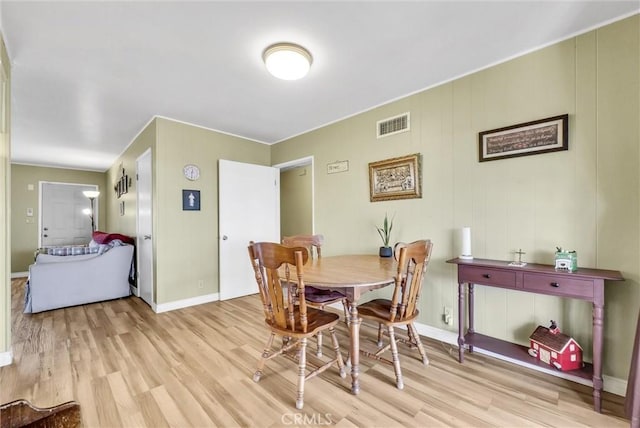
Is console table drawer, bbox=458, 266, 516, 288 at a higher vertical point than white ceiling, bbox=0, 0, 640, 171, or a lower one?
lower

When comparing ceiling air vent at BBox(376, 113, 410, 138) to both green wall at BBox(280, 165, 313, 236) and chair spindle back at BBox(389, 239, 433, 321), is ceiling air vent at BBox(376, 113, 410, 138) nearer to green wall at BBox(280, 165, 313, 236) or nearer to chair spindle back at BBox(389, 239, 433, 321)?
chair spindle back at BBox(389, 239, 433, 321)

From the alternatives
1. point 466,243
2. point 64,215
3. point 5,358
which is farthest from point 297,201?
point 64,215

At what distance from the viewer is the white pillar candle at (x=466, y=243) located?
2197mm

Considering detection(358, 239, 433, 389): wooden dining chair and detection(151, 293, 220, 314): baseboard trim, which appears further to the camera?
detection(151, 293, 220, 314): baseboard trim

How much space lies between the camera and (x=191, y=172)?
356cm

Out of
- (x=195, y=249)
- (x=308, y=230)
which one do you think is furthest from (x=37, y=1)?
(x=308, y=230)

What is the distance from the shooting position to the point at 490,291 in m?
2.22

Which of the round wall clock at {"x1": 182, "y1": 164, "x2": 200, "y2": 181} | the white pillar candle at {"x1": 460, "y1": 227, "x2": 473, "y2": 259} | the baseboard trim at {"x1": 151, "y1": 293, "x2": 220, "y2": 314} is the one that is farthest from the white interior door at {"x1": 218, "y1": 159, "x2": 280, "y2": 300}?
the white pillar candle at {"x1": 460, "y1": 227, "x2": 473, "y2": 259}

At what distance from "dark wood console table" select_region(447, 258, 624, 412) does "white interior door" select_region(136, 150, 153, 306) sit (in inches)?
136

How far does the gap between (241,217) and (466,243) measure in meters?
2.87

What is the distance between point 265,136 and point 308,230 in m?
1.86

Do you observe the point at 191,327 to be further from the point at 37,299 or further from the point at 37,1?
the point at 37,1

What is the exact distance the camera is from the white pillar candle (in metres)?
2.20

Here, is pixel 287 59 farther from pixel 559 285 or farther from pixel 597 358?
pixel 597 358
